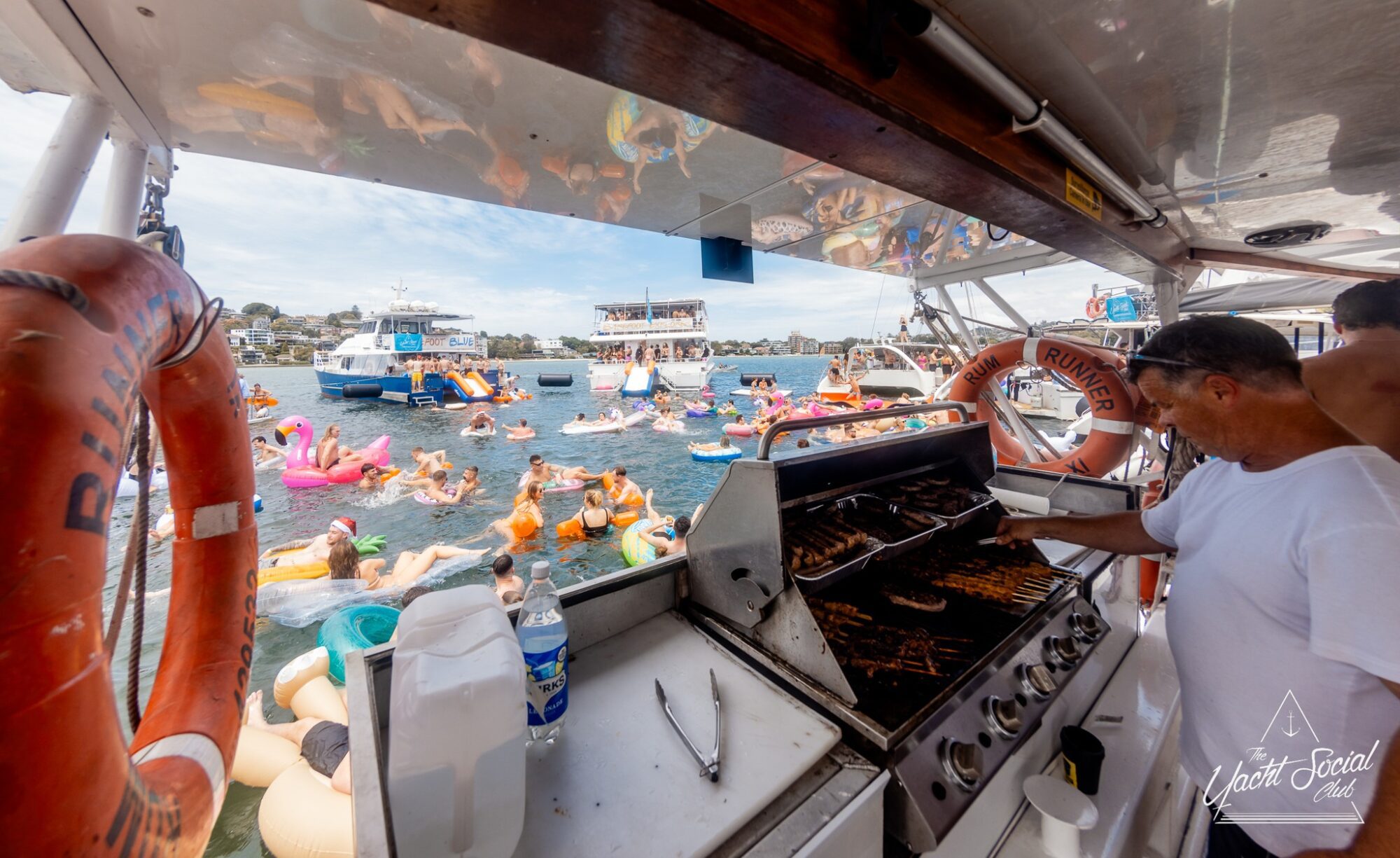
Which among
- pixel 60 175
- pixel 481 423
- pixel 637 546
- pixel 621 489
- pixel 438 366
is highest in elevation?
pixel 438 366

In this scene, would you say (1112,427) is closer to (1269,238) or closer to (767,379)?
(1269,238)

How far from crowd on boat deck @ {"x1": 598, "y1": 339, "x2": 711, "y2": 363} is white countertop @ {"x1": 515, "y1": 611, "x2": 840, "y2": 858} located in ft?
111

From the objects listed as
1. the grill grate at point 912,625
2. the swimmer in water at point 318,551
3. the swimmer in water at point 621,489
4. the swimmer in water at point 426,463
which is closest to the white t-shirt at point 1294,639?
the grill grate at point 912,625

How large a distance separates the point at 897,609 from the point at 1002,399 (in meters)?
4.33

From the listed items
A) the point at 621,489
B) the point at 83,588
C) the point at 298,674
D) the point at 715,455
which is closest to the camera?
the point at 83,588

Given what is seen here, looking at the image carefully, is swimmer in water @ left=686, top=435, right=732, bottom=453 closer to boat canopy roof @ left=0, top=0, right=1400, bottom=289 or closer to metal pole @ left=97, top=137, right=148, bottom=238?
boat canopy roof @ left=0, top=0, right=1400, bottom=289

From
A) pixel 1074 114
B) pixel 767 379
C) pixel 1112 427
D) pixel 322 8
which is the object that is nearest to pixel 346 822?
pixel 322 8

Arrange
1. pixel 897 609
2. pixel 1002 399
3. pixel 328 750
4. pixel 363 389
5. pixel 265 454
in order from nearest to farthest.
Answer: pixel 897 609, pixel 328 750, pixel 1002 399, pixel 265 454, pixel 363 389

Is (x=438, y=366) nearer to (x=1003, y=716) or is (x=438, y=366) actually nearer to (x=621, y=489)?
(x=621, y=489)

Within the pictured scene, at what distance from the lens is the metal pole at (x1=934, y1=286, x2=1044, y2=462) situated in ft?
16.0

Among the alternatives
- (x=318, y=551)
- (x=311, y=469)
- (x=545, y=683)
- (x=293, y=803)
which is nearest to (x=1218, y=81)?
(x=545, y=683)

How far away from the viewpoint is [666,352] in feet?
118

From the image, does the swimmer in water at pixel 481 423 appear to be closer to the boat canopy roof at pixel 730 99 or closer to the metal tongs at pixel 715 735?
the boat canopy roof at pixel 730 99

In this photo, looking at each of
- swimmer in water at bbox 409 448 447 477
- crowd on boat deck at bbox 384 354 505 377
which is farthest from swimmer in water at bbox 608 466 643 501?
crowd on boat deck at bbox 384 354 505 377
